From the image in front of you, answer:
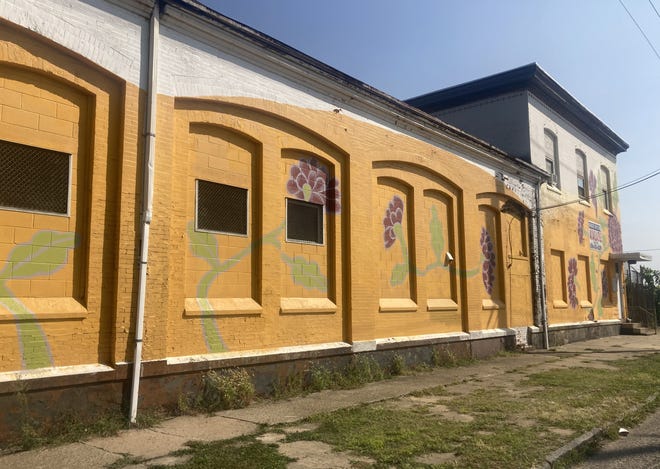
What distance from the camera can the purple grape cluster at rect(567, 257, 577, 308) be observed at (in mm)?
20141

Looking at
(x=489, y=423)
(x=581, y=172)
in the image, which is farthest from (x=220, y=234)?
(x=581, y=172)

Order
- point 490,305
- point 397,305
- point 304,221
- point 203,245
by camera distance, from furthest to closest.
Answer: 1. point 490,305
2. point 397,305
3. point 304,221
4. point 203,245

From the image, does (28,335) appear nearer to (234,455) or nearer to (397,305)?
(234,455)

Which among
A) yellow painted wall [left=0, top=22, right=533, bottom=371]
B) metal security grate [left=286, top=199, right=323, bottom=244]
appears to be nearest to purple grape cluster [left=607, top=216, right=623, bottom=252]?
yellow painted wall [left=0, top=22, right=533, bottom=371]

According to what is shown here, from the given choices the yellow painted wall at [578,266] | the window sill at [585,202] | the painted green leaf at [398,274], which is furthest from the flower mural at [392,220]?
the window sill at [585,202]

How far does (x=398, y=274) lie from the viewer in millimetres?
12305

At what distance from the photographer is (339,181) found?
1086cm

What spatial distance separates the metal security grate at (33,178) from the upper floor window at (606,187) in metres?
23.2

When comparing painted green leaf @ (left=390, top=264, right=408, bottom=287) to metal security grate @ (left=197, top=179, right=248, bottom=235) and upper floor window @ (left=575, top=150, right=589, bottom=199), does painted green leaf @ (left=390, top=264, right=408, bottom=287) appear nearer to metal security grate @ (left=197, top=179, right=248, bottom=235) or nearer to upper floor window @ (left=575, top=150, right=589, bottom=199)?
metal security grate @ (left=197, top=179, right=248, bottom=235)

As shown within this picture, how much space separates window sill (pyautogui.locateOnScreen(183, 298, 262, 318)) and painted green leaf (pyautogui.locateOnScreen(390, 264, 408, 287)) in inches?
161

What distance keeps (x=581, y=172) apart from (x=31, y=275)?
844 inches

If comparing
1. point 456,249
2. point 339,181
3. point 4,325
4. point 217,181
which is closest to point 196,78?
point 217,181

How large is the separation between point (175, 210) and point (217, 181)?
37.1 inches

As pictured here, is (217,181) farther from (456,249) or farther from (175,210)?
(456,249)
